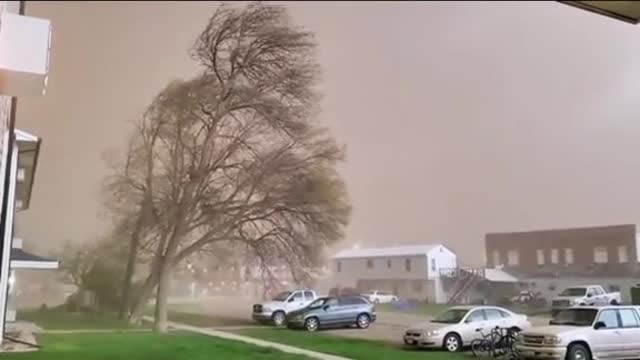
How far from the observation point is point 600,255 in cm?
559

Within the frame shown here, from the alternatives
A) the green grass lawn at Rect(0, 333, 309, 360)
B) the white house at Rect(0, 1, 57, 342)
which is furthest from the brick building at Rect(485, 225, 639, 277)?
the white house at Rect(0, 1, 57, 342)

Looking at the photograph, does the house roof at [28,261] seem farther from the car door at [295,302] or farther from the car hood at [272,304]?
the car door at [295,302]

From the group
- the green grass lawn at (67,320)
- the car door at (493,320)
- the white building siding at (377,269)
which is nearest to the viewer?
the car door at (493,320)

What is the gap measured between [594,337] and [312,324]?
250 cm

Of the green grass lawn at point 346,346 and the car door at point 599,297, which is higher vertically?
the car door at point 599,297

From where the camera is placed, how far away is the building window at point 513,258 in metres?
5.97

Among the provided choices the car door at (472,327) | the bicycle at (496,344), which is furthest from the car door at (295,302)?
the bicycle at (496,344)

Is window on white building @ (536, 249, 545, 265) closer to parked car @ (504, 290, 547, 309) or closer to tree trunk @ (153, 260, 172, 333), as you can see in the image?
parked car @ (504, 290, 547, 309)

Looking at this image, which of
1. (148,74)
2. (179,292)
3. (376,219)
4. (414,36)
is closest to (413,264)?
(376,219)

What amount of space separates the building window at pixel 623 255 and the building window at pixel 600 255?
11 cm

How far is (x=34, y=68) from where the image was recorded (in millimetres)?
4418

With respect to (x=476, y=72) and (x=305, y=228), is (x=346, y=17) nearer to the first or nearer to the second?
(x=476, y=72)

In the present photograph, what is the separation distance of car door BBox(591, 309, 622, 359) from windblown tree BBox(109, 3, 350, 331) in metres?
2.51

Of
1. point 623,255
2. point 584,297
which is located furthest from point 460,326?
point 623,255
